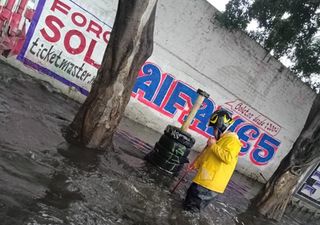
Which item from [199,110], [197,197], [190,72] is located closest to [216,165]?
[197,197]

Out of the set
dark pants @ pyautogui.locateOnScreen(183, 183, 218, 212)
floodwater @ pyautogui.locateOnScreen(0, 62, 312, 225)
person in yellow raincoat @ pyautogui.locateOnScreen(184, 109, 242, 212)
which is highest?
person in yellow raincoat @ pyautogui.locateOnScreen(184, 109, 242, 212)

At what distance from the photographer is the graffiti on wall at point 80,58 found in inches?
410

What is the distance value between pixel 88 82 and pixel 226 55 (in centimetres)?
435

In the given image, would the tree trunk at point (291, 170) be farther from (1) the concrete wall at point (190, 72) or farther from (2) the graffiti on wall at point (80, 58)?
(2) the graffiti on wall at point (80, 58)

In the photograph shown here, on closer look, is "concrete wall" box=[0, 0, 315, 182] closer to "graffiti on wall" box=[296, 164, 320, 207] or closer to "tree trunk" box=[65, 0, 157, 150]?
"graffiti on wall" box=[296, 164, 320, 207]

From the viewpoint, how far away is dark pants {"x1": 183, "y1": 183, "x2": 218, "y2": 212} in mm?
6180

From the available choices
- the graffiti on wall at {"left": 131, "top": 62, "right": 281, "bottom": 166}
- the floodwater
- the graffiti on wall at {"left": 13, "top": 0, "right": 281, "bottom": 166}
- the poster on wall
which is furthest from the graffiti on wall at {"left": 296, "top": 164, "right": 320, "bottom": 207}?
the poster on wall

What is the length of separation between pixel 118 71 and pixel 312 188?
9.85 meters

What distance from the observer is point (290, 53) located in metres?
14.0

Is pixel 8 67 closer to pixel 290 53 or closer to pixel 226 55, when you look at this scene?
pixel 226 55

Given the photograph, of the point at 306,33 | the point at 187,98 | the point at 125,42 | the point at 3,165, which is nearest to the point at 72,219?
the point at 3,165

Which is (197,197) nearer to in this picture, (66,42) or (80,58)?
(80,58)

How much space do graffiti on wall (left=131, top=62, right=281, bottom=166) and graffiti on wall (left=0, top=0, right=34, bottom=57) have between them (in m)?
3.42

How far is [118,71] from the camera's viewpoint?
6.67 meters
